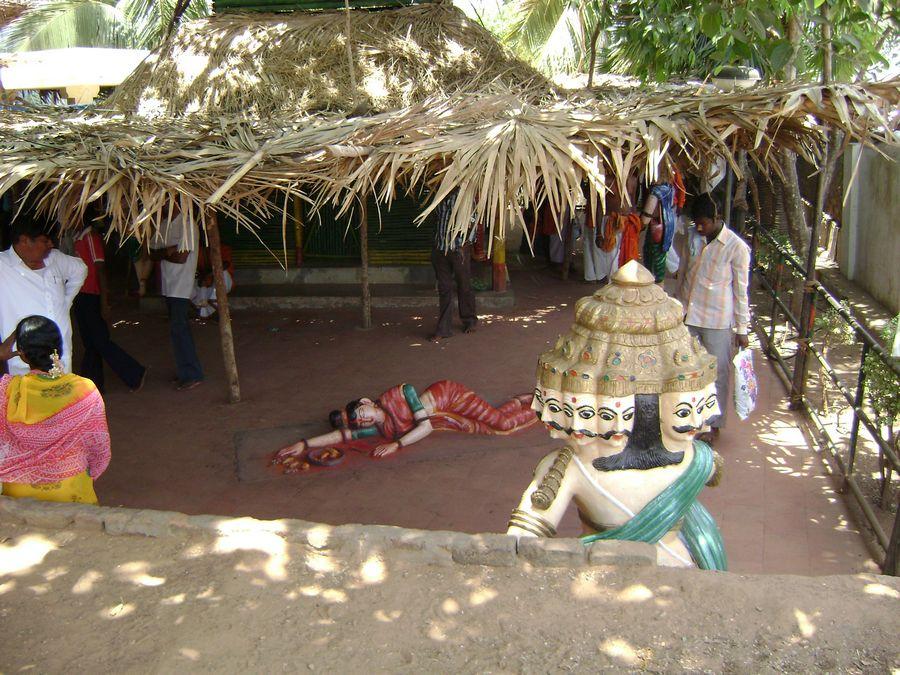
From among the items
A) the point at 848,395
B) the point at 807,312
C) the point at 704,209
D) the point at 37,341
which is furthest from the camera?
the point at 807,312

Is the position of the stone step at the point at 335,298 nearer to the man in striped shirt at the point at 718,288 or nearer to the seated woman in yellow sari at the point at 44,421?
the man in striped shirt at the point at 718,288

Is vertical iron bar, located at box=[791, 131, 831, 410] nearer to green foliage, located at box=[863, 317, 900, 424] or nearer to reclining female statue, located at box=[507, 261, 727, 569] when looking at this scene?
green foliage, located at box=[863, 317, 900, 424]

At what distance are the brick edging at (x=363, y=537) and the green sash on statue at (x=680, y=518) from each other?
0.06m

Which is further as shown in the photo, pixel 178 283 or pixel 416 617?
pixel 178 283

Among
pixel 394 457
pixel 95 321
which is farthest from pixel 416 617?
pixel 95 321

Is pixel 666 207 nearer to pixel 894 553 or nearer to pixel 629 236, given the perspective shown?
pixel 629 236

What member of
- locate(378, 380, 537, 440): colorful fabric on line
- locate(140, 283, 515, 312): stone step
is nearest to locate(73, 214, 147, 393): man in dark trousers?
locate(378, 380, 537, 440): colorful fabric on line

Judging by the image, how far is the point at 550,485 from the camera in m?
2.83

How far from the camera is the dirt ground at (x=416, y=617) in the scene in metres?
2.45

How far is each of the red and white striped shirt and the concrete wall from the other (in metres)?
5.17

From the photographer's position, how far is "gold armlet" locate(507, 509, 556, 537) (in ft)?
9.45

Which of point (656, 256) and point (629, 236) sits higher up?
point (629, 236)

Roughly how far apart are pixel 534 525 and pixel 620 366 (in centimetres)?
66

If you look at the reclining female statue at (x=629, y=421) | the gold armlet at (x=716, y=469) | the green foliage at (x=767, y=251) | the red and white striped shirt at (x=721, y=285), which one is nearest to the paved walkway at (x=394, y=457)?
the red and white striped shirt at (x=721, y=285)
